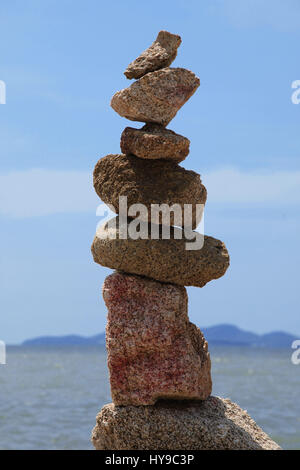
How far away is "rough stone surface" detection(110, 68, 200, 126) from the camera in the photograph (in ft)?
25.1

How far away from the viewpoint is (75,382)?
33969 mm

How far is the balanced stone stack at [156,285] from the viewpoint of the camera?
7.38 metres

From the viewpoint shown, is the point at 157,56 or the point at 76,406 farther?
the point at 76,406

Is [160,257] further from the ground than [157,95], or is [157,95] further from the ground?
[157,95]

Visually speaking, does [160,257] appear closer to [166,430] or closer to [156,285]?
[156,285]

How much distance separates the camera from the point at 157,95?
7629 mm

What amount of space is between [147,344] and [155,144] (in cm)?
220

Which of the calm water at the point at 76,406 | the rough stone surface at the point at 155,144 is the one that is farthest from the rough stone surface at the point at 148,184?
the calm water at the point at 76,406

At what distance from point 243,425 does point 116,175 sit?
325 cm

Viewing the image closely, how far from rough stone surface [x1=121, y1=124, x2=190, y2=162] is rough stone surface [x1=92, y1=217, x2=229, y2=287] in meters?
0.81

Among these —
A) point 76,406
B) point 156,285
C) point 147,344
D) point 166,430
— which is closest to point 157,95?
point 156,285

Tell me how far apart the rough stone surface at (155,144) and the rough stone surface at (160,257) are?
81cm

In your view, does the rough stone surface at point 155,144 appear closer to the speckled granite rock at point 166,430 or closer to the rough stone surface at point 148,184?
the rough stone surface at point 148,184
